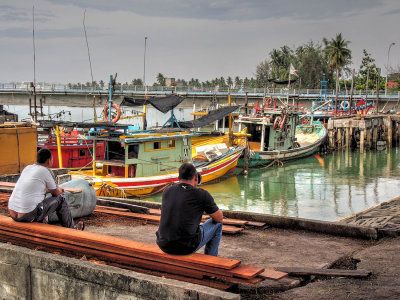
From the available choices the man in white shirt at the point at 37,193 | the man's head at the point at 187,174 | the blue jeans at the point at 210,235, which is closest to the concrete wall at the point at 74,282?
the man in white shirt at the point at 37,193

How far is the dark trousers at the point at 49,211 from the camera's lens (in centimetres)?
734

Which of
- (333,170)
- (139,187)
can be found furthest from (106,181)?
(333,170)

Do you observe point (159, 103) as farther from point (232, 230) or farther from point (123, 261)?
point (123, 261)

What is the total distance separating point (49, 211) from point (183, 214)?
2794 mm

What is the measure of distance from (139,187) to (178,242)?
16.1 metres

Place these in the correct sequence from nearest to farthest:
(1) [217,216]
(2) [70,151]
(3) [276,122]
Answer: (1) [217,216]
(2) [70,151]
(3) [276,122]

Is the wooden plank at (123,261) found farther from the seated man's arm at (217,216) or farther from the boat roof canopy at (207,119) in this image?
the boat roof canopy at (207,119)

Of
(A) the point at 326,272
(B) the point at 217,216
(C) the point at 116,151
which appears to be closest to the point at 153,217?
(B) the point at 217,216

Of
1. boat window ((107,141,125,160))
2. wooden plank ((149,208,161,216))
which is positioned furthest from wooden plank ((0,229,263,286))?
boat window ((107,141,125,160))

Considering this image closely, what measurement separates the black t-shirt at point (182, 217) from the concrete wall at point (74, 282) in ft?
1.51

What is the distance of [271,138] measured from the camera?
3578cm

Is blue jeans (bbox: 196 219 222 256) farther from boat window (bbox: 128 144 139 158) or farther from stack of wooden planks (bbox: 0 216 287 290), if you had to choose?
boat window (bbox: 128 144 139 158)

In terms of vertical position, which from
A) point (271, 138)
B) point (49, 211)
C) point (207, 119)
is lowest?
point (271, 138)

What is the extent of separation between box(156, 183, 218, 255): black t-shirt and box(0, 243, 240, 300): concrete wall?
1.51 feet
